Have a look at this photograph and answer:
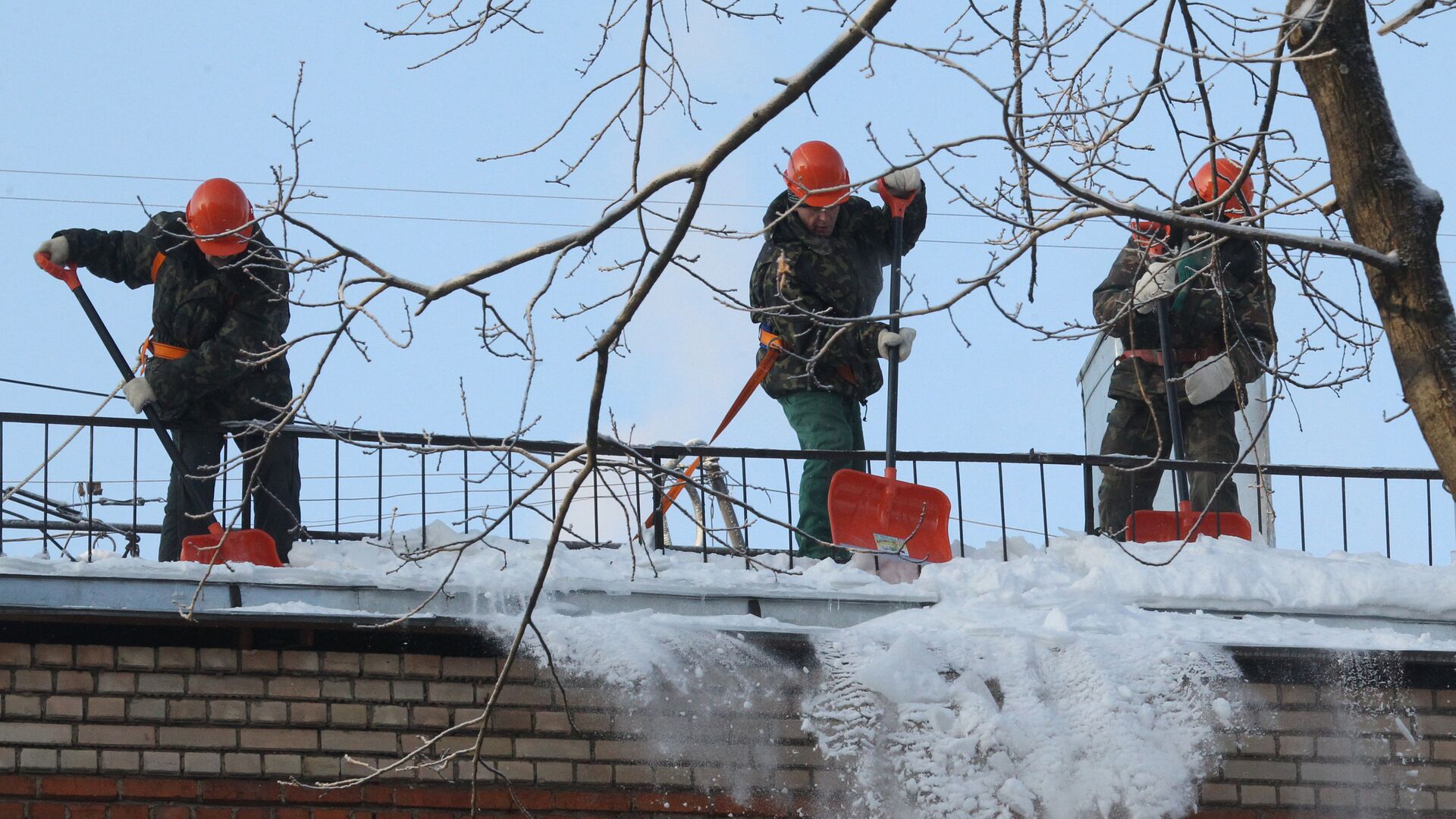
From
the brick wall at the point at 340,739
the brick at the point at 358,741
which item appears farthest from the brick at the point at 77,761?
the brick at the point at 358,741

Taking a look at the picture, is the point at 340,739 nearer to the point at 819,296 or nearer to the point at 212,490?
the point at 212,490

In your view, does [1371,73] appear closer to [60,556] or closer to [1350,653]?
[1350,653]

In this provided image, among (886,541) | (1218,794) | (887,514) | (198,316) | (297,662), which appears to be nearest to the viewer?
(297,662)

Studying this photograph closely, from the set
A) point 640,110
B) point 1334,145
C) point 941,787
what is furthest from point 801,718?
point 1334,145

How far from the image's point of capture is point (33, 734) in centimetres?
622

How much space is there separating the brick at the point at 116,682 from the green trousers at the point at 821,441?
2822mm

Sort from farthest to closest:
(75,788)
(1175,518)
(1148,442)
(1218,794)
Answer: (1148,442) < (1175,518) < (1218,794) < (75,788)

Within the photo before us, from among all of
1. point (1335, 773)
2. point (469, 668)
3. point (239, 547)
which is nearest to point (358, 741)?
point (469, 668)

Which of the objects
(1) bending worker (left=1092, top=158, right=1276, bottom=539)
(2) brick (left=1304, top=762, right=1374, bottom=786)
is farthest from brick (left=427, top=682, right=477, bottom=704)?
(1) bending worker (left=1092, top=158, right=1276, bottom=539)

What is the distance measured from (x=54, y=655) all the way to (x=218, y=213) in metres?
2.43

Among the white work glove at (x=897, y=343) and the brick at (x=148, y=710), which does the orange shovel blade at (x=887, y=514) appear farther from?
the brick at (x=148, y=710)

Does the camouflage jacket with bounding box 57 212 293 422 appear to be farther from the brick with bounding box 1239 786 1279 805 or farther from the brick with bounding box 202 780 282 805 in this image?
the brick with bounding box 1239 786 1279 805

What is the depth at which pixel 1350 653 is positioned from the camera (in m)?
6.71

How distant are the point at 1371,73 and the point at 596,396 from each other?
2.34 meters
